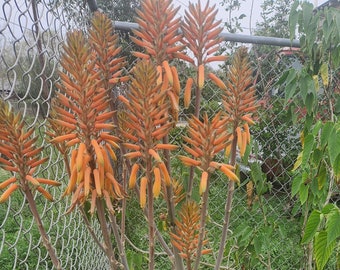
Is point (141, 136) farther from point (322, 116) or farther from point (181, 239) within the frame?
point (322, 116)

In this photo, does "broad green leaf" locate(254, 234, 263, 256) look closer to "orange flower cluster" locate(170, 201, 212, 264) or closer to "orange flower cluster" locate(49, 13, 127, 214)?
"orange flower cluster" locate(170, 201, 212, 264)

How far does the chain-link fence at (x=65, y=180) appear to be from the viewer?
3.29 feet

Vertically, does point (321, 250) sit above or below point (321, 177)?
below

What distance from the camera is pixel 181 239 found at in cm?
80

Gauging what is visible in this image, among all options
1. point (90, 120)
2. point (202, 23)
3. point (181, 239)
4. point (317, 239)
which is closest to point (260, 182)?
point (317, 239)

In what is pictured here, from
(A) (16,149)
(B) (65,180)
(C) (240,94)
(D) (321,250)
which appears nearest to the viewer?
(A) (16,149)

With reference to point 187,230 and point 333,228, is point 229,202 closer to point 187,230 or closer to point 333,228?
point 187,230

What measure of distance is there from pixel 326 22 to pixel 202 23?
3.56ft

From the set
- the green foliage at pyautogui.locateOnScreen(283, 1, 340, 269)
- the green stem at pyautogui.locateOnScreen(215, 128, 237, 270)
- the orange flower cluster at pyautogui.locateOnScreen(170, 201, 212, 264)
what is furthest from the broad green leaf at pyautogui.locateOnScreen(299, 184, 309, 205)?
the orange flower cluster at pyautogui.locateOnScreen(170, 201, 212, 264)

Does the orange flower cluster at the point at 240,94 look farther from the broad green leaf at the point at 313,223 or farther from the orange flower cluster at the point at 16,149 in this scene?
the broad green leaf at the point at 313,223

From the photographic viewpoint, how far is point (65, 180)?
1.55 meters

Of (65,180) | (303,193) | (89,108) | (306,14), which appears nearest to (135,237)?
(65,180)

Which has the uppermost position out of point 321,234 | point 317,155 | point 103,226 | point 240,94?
point 240,94

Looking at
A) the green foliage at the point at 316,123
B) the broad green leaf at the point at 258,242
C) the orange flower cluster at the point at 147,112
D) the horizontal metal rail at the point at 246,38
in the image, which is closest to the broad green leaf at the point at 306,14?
the green foliage at the point at 316,123
